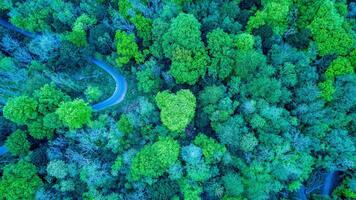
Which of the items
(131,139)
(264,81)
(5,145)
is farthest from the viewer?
(5,145)

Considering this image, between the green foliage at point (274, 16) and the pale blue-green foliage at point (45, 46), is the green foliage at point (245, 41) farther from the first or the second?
the pale blue-green foliage at point (45, 46)

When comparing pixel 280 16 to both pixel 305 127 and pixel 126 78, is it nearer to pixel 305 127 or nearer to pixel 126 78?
pixel 305 127

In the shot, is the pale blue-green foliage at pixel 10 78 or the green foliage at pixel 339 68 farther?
the pale blue-green foliage at pixel 10 78

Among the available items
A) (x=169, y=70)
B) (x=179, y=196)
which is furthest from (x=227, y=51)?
(x=179, y=196)

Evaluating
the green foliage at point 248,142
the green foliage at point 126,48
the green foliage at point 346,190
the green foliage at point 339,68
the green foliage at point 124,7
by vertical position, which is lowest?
the green foliage at point 346,190

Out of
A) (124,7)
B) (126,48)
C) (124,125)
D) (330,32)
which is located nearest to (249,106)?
(330,32)

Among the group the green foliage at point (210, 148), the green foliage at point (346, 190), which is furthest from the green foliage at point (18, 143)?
the green foliage at point (346, 190)

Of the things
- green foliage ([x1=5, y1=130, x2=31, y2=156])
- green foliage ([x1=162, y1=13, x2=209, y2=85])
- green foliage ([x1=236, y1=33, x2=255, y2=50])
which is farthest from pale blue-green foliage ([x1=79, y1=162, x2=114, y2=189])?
green foliage ([x1=236, y1=33, x2=255, y2=50])
